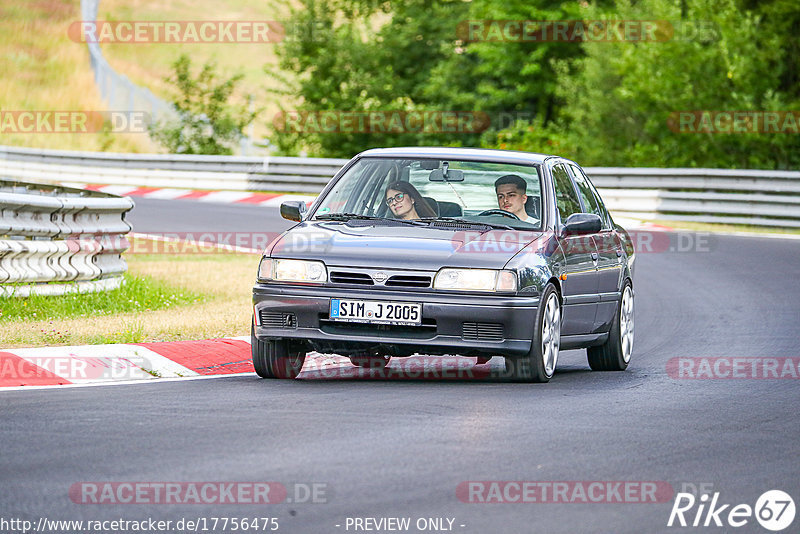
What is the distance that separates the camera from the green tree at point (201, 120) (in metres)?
40.0

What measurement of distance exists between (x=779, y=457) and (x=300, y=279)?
3.25m

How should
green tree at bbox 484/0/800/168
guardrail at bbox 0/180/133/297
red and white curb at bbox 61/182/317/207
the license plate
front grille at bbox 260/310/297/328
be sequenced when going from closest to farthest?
1. the license plate
2. front grille at bbox 260/310/297/328
3. guardrail at bbox 0/180/133/297
4. green tree at bbox 484/0/800/168
5. red and white curb at bbox 61/182/317/207

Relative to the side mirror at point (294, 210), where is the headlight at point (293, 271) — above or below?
below

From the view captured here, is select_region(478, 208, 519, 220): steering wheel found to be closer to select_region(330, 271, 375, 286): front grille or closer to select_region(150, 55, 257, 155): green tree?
select_region(330, 271, 375, 286): front grille

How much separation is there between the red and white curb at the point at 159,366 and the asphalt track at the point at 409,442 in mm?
439

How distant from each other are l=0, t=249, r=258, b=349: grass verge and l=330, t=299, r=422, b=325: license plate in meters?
2.36

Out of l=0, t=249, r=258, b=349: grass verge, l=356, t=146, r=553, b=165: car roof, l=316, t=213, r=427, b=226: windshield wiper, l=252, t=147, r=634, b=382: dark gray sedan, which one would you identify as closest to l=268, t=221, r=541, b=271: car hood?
l=252, t=147, r=634, b=382: dark gray sedan

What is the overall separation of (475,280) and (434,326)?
38 centimetres

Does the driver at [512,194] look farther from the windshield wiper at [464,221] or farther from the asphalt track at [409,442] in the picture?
the asphalt track at [409,442]

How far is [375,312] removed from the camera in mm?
8539

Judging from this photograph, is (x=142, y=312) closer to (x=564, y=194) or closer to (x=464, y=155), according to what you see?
(x=464, y=155)

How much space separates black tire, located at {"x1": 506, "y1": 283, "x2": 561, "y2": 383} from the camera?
8.70m

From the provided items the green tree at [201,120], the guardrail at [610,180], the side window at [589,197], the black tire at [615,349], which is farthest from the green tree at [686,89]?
the black tire at [615,349]

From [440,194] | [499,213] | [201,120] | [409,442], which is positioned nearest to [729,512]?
[409,442]
